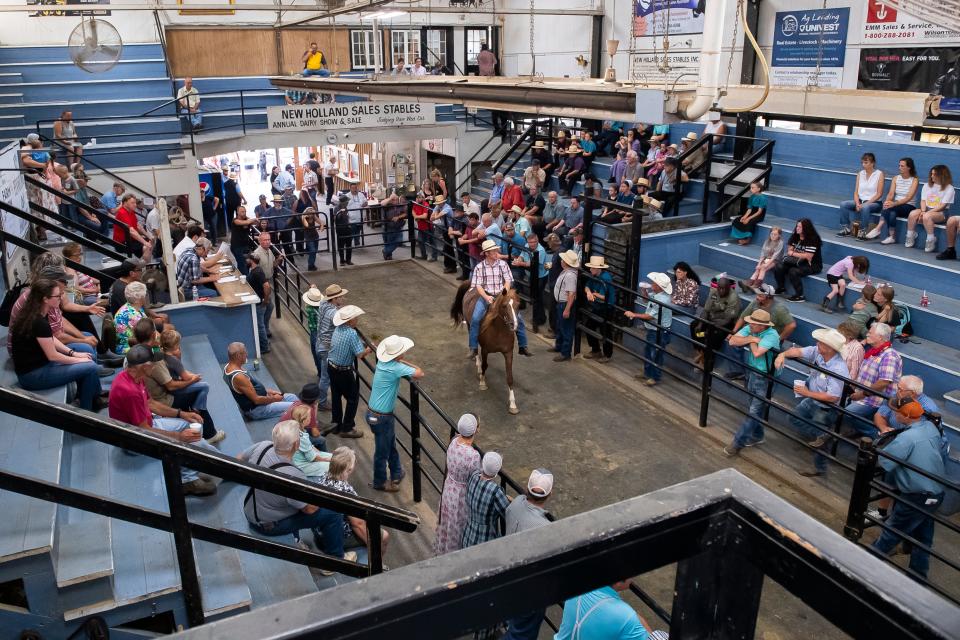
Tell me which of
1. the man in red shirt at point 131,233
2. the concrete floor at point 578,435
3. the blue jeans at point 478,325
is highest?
the man in red shirt at point 131,233

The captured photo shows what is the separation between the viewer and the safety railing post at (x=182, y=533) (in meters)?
2.70

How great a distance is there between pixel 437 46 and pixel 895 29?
51.8 ft

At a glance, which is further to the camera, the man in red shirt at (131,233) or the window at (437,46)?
the window at (437,46)

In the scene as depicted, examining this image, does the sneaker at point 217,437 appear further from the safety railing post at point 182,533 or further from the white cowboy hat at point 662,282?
the white cowboy hat at point 662,282

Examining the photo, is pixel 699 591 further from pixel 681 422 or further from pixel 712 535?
pixel 681 422

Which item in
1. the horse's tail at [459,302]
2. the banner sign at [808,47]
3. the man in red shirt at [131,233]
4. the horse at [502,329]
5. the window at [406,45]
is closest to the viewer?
the horse at [502,329]

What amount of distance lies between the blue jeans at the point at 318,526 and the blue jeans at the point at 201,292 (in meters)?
5.41

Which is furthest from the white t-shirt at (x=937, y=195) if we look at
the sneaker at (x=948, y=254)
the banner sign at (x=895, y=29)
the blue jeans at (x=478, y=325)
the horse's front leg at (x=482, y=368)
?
the horse's front leg at (x=482, y=368)

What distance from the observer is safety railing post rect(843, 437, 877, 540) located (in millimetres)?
6367

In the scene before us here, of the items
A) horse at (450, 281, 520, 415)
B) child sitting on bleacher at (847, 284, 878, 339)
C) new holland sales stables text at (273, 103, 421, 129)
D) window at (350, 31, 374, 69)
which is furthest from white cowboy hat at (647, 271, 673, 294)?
window at (350, 31, 374, 69)

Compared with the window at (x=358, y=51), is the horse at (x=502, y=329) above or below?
below

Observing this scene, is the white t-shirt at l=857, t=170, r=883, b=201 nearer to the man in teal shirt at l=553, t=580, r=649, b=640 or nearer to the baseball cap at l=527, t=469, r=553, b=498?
the baseball cap at l=527, t=469, r=553, b=498

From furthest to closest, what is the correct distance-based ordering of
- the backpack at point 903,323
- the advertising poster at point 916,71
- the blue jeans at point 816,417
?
1. the advertising poster at point 916,71
2. the backpack at point 903,323
3. the blue jeans at point 816,417

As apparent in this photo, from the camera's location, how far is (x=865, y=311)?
8641 mm
